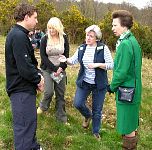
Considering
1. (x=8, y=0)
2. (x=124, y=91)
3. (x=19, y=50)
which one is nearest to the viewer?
(x=19, y=50)

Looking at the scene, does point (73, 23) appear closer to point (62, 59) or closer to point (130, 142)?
point (62, 59)

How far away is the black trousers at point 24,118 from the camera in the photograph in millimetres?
4832

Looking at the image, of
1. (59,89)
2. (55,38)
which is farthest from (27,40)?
(59,89)

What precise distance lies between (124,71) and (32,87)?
4.11 feet

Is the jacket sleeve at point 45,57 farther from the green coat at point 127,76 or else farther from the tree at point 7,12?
the tree at point 7,12

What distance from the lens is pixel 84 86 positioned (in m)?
6.12

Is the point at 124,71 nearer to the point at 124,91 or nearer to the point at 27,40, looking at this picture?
the point at 124,91

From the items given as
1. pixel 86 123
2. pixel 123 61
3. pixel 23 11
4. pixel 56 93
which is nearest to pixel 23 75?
pixel 23 11

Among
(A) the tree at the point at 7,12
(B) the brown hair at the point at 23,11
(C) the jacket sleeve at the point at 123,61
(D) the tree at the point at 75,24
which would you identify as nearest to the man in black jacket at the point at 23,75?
(B) the brown hair at the point at 23,11

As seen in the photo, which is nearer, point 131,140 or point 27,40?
point 27,40

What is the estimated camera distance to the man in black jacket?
459 cm

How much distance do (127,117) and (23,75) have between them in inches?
60.7

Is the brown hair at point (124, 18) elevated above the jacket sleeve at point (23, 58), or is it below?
above

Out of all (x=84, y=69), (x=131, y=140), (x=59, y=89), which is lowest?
(x=131, y=140)
